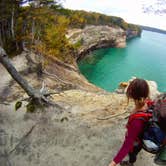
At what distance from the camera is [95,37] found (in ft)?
193

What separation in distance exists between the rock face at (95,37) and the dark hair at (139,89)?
4070 cm

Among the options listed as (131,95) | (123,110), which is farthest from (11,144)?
(131,95)

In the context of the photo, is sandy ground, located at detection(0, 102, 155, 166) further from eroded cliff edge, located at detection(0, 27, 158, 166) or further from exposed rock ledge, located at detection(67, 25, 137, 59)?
exposed rock ledge, located at detection(67, 25, 137, 59)

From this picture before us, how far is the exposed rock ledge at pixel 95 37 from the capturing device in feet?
155

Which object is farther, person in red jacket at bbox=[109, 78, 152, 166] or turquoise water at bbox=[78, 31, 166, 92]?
turquoise water at bbox=[78, 31, 166, 92]

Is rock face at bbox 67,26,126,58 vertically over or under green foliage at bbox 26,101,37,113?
under

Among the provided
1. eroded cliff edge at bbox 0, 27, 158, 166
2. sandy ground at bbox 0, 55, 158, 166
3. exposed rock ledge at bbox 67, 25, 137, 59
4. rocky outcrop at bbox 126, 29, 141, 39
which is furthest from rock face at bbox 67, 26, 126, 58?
sandy ground at bbox 0, 55, 158, 166

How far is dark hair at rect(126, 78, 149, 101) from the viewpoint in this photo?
384 centimetres

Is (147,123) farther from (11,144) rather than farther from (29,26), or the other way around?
(29,26)

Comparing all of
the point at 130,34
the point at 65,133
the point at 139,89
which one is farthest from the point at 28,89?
the point at 130,34

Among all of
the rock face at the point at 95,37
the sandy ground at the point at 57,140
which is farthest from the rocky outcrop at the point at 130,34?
the sandy ground at the point at 57,140

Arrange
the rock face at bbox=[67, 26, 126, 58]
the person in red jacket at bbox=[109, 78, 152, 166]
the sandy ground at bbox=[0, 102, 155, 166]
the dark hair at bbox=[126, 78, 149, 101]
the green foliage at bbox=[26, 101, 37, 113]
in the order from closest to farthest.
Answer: the person in red jacket at bbox=[109, 78, 152, 166] → the dark hair at bbox=[126, 78, 149, 101] → the sandy ground at bbox=[0, 102, 155, 166] → the green foliage at bbox=[26, 101, 37, 113] → the rock face at bbox=[67, 26, 126, 58]

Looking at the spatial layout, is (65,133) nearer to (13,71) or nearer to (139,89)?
(13,71)

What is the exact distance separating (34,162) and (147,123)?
369 cm
